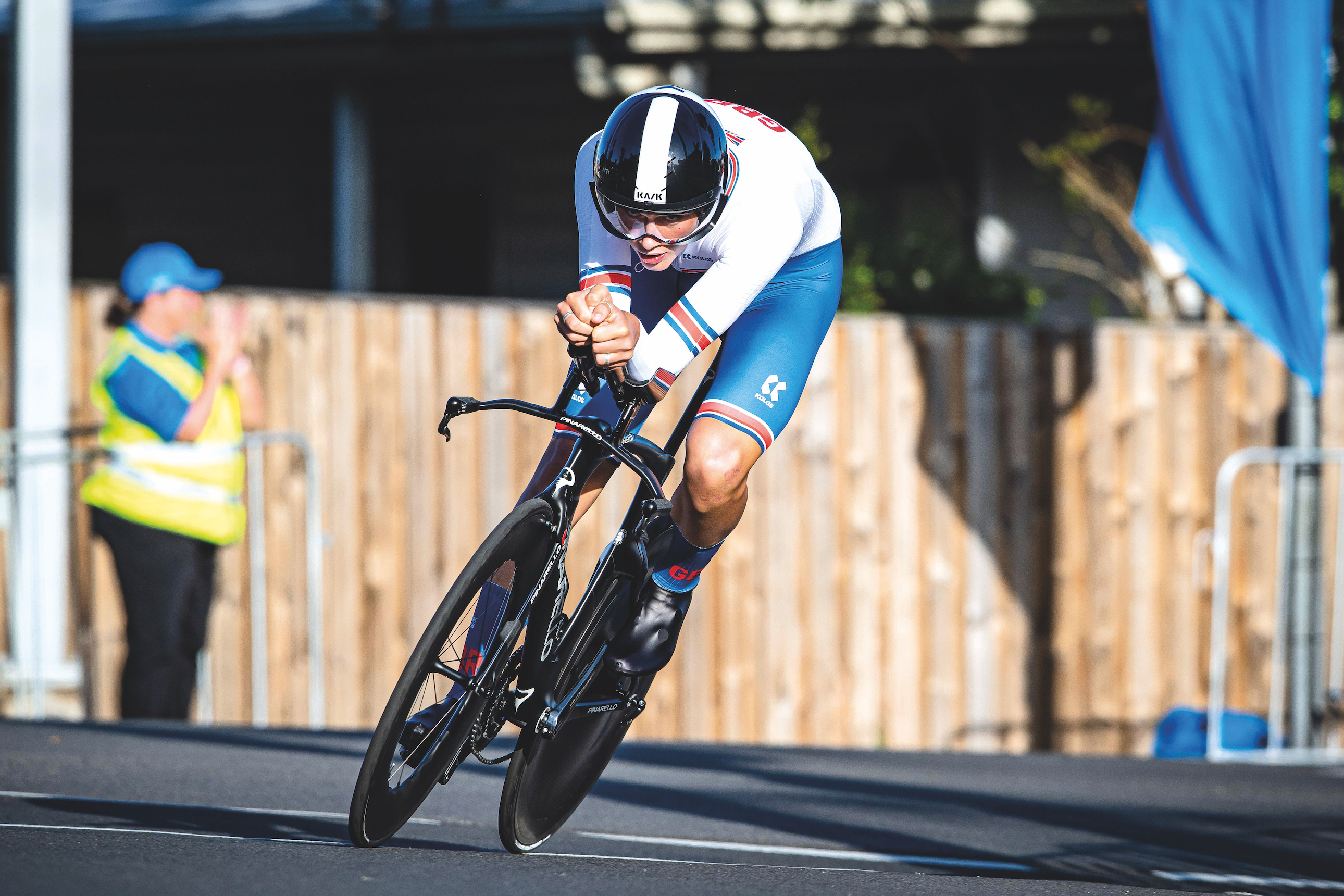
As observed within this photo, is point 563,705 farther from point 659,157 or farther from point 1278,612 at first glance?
point 1278,612

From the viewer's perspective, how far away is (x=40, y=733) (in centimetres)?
589

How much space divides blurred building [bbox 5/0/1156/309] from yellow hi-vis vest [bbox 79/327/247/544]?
195 inches

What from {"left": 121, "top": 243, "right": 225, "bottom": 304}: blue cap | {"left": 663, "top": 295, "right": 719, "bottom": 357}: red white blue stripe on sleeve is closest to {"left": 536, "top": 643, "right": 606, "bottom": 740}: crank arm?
{"left": 663, "top": 295, "right": 719, "bottom": 357}: red white blue stripe on sleeve

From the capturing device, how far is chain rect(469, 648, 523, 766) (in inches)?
132

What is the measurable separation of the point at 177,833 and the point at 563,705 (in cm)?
114

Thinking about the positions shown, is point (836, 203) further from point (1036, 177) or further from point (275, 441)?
point (1036, 177)

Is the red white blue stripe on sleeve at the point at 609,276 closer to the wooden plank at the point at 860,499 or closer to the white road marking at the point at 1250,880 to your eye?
the white road marking at the point at 1250,880

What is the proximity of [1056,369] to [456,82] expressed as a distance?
6988 mm

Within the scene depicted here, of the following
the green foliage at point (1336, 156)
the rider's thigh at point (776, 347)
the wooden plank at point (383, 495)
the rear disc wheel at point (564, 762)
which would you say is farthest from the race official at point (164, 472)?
the green foliage at point (1336, 156)

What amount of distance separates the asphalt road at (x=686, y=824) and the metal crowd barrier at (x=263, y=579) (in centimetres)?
125

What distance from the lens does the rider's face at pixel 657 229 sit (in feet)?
10.8

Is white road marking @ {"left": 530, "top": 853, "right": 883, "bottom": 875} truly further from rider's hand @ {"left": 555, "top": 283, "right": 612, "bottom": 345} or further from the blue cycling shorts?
rider's hand @ {"left": 555, "top": 283, "right": 612, "bottom": 345}

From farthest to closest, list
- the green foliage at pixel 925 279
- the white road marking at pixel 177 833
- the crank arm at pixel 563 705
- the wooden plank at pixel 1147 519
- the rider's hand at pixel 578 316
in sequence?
the green foliage at pixel 925 279 < the wooden plank at pixel 1147 519 < the white road marking at pixel 177 833 < the crank arm at pixel 563 705 < the rider's hand at pixel 578 316

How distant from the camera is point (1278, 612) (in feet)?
26.5
